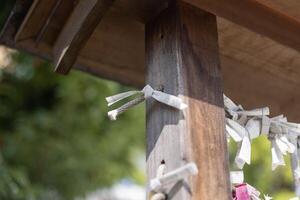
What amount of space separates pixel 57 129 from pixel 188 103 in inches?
73.6

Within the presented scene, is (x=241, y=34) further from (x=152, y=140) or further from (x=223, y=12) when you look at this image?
(x=152, y=140)

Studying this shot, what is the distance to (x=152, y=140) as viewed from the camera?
0.70 m

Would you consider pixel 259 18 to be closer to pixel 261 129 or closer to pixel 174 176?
pixel 261 129

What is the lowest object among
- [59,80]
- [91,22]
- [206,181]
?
[206,181]

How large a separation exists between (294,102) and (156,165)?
479 millimetres

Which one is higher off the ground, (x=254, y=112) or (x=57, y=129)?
(x=57, y=129)

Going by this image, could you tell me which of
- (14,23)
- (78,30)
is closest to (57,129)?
(14,23)

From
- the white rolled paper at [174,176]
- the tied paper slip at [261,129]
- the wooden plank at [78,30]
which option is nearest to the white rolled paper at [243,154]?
the tied paper slip at [261,129]

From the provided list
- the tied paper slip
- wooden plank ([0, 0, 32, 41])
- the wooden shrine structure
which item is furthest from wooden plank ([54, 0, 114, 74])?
the tied paper slip

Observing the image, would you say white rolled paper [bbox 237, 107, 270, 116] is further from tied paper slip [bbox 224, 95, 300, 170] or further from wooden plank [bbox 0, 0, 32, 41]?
wooden plank [bbox 0, 0, 32, 41]

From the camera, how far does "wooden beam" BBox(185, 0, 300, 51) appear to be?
739 mm

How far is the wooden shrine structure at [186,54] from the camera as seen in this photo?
0.66m

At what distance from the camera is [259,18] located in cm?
77

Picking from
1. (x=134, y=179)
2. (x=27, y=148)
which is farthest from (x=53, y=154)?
(x=134, y=179)
